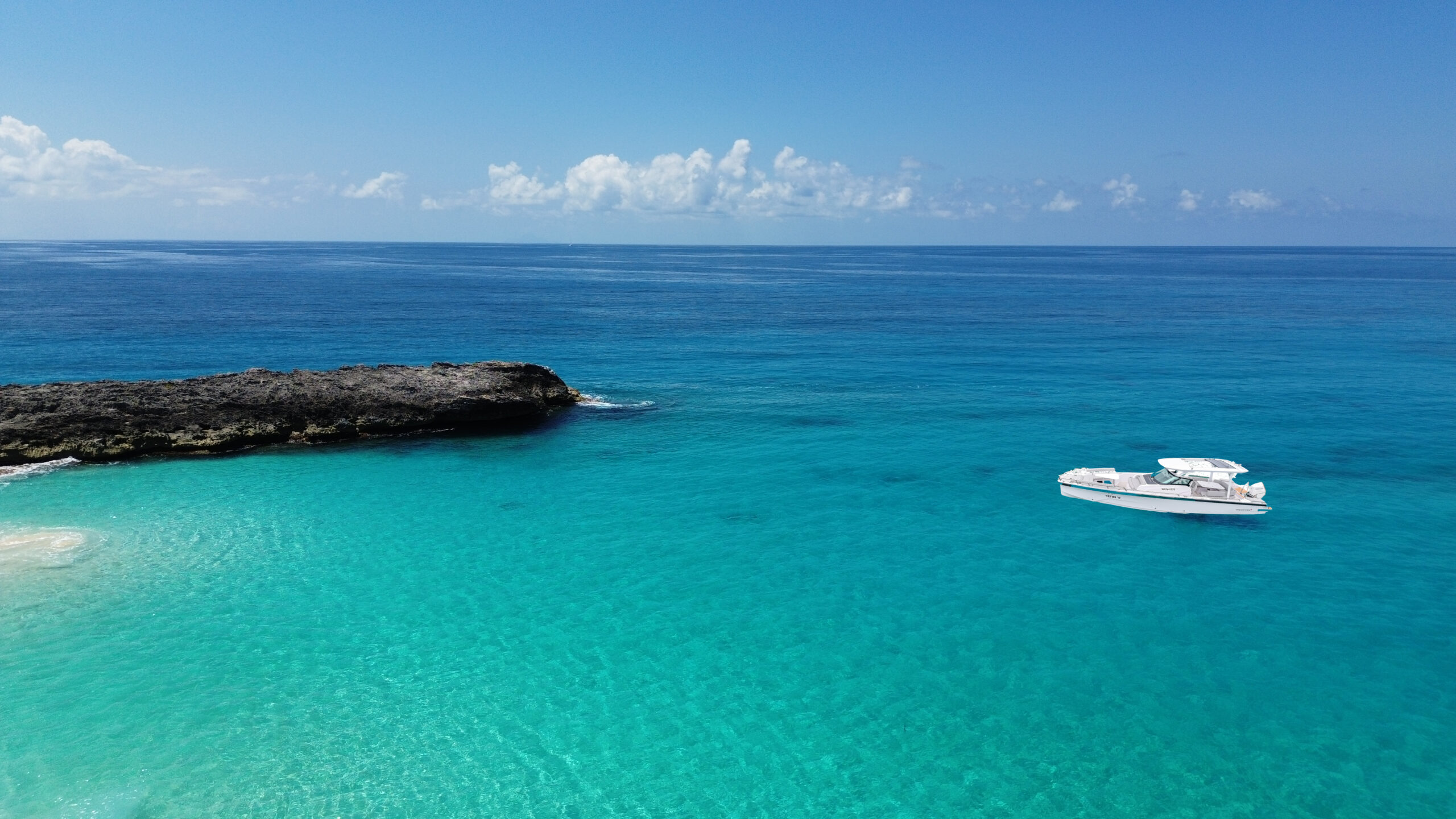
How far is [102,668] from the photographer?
1027 inches

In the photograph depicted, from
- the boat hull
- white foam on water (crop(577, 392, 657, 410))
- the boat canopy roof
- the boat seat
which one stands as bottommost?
the boat hull

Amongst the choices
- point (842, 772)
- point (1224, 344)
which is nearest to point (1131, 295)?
point (1224, 344)

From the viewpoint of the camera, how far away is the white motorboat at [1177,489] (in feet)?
136

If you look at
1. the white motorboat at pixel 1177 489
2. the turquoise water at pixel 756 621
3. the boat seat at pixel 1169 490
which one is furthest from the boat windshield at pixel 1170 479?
the turquoise water at pixel 756 621

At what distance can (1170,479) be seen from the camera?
139ft

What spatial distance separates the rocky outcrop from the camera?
158 feet

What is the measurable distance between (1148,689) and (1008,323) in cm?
9643

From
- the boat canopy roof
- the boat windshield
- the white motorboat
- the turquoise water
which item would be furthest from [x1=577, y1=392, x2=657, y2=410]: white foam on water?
the boat canopy roof

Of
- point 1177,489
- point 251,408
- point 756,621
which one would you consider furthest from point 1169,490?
point 251,408

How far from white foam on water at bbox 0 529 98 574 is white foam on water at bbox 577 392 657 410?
33364 millimetres

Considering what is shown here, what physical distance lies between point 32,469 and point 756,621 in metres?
44.1

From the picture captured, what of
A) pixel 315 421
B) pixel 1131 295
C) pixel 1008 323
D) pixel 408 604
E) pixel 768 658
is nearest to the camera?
pixel 768 658

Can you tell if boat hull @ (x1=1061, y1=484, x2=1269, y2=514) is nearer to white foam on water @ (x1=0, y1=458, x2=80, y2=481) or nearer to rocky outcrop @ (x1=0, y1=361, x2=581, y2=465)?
rocky outcrop @ (x1=0, y1=361, x2=581, y2=465)

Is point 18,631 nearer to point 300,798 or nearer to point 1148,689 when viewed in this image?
point 300,798
